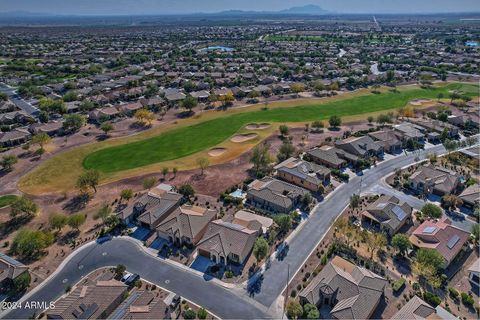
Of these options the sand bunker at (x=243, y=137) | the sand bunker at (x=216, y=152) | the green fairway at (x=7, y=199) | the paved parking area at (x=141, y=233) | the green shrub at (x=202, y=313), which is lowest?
the paved parking area at (x=141, y=233)

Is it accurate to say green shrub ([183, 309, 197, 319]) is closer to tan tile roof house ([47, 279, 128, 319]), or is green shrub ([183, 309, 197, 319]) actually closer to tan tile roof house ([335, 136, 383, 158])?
tan tile roof house ([47, 279, 128, 319])

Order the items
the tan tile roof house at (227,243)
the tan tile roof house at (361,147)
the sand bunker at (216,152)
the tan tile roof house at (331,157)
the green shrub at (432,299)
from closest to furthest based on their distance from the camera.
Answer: the green shrub at (432,299), the tan tile roof house at (227,243), the tan tile roof house at (331,157), the tan tile roof house at (361,147), the sand bunker at (216,152)

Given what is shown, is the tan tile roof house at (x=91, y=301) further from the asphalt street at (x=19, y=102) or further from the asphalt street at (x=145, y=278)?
the asphalt street at (x=19, y=102)

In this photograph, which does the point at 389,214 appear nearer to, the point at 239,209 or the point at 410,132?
the point at 239,209

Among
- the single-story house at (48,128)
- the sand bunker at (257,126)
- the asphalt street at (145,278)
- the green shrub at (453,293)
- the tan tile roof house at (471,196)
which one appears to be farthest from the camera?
the sand bunker at (257,126)

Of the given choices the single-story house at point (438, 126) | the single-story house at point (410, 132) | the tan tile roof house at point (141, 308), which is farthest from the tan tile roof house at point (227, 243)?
the single-story house at point (438, 126)

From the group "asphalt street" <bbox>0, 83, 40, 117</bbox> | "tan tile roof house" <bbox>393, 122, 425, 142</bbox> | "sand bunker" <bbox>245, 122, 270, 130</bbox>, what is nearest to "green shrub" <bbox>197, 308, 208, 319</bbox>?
"sand bunker" <bbox>245, 122, 270, 130</bbox>

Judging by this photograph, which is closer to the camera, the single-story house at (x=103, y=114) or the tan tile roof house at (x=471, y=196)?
the tan tile roof house at (x=471, y=196)

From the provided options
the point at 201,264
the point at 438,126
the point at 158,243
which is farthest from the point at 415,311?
the point at 438,126
